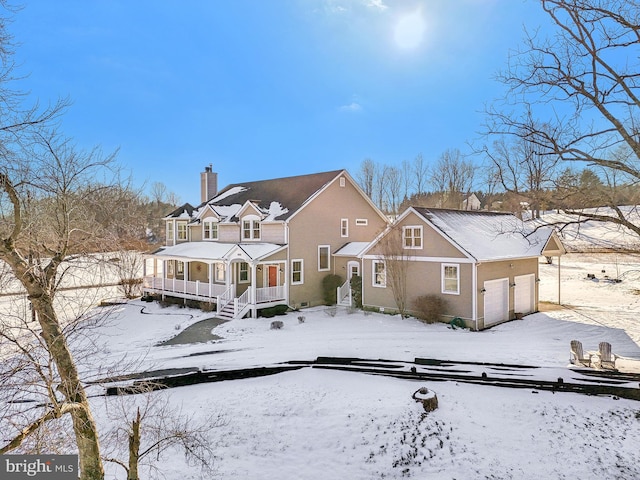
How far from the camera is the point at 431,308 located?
58.3 feet

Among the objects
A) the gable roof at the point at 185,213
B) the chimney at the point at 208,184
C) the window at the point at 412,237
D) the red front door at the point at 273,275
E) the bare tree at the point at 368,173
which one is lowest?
the red front door at the point at 273,275

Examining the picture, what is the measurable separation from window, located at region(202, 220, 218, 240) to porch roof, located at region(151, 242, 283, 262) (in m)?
0.74

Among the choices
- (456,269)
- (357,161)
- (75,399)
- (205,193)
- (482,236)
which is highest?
(357,161)

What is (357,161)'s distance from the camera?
55.7 metres

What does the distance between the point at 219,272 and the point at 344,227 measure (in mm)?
8622

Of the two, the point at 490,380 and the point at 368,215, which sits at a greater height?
the point at 368,215

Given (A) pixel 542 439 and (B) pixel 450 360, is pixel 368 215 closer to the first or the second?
(B) pixel 450 360

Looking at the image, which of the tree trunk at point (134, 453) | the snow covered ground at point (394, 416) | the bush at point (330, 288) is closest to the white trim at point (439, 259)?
the snow covered ground at point (394, 416)

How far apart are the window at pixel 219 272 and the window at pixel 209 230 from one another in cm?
260

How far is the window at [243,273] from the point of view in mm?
23531

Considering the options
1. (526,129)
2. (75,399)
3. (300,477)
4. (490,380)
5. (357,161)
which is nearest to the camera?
(75,399)

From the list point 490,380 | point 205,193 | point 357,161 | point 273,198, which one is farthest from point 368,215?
point 357,161

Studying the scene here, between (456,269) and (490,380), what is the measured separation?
751 cm

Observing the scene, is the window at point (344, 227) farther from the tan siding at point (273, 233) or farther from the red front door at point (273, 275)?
the red front door at point (273, 275)
